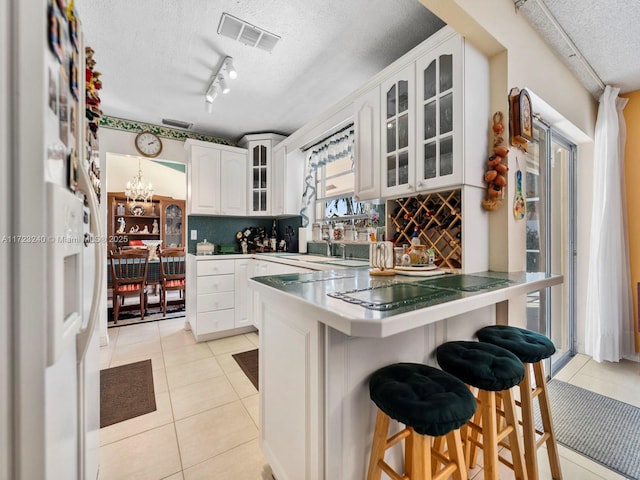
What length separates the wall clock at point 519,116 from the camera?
5.50 ft

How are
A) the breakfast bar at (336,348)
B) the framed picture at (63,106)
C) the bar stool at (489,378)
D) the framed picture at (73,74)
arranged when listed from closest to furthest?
the framed picture at (63,106)
the framed picture at (73,74)
the breakfast bar at (336,348)
the bar stool at (489,378)

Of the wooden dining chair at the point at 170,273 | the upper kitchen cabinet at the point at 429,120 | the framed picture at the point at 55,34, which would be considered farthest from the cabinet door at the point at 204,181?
the framed picture at the point at 55,34

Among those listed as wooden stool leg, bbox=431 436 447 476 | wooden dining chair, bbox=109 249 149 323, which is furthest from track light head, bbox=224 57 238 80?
wooden dining chair, bbox=109 249 149 323

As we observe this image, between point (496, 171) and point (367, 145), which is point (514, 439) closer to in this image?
point (496, 171)

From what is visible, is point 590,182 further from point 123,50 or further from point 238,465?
point 123,50

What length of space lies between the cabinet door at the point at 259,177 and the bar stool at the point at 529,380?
3.06m

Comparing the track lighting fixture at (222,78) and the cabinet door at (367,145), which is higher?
the track lighting fixture at (222,78)

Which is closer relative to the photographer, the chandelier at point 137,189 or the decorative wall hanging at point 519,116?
the decorative wall hanging at point 519,116

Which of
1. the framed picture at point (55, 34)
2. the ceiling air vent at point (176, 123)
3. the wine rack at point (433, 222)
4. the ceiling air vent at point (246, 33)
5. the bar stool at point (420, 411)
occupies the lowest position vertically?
the bar stool at point (420, 411)

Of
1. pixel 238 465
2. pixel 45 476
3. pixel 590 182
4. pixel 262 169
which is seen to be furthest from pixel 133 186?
pixel 590 182

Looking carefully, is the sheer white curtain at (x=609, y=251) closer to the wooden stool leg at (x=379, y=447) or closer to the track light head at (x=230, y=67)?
the wooden stool leg at (x=379, y=447)

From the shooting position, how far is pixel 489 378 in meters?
1.05

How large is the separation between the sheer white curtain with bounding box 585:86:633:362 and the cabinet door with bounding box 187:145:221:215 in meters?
4.00

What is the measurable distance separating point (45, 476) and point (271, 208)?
11.2ft
